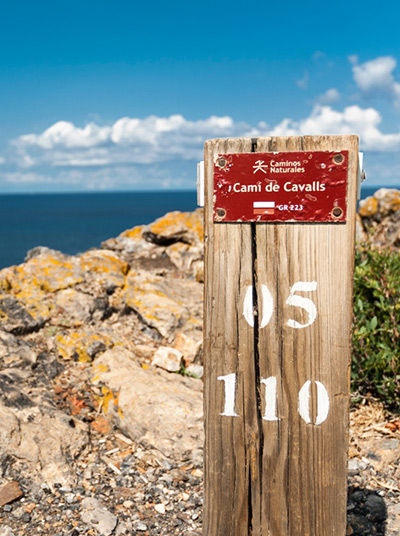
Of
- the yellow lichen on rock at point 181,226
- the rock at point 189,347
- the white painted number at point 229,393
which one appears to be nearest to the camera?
the white painted number at point 229,393

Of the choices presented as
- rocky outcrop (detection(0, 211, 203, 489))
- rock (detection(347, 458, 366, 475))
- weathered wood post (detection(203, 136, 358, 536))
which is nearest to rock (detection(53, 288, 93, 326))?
rocky outcrop (detection(0, 211, 203, 489))

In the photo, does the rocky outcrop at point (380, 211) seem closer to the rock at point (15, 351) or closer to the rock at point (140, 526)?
the rock at point (15, 351)

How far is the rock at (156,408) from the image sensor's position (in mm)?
4746

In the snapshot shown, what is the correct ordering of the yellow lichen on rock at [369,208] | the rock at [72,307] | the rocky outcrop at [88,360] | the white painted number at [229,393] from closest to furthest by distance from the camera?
the white painted number at [229,393], the rocky outcrop at [88,360], the rock at [72,307], the yellow lichen on rock at [369,208]

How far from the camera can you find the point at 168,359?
622 centimetres

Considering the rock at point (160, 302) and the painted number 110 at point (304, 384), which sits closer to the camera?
the painted number 110 at point (304, 384)

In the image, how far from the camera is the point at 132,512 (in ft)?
13.2

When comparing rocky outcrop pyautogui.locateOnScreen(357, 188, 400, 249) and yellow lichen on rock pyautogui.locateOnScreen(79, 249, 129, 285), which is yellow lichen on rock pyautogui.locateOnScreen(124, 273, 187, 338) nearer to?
yellow lichen on rock pyautogui.locateOnScreen(79, 249, 129, 285)

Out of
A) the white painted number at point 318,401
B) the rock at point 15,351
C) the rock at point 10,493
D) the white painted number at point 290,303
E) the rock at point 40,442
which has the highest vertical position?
the white painted number at point 290,303

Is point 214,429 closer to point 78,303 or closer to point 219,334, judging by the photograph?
point 219,334

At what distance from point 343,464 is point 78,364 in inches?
163

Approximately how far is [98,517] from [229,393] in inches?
77.1

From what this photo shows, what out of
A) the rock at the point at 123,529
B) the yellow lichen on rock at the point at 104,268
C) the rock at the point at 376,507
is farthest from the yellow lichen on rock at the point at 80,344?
the rock at the point at 376,507

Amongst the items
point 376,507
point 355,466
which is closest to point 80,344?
point 355,466
